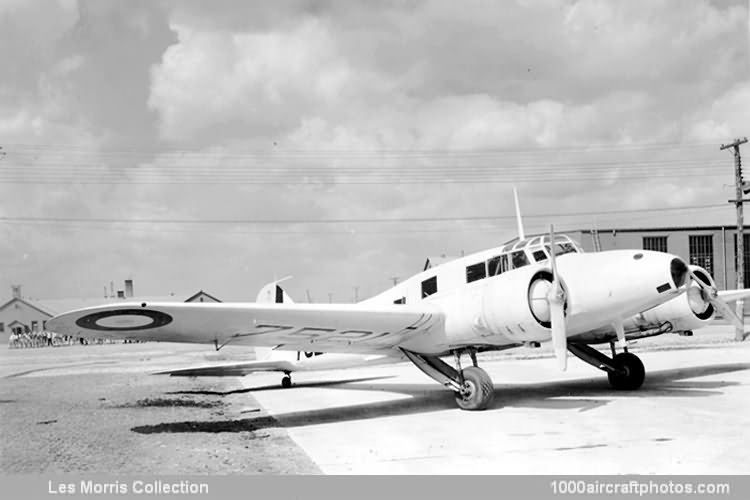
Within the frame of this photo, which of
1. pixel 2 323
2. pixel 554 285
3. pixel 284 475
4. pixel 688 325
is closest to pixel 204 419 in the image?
pixel 284 475

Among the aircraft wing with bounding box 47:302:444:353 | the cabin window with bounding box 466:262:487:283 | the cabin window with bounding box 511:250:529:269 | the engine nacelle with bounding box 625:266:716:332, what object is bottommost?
the engine nacelle with bounding box 625:266:716:332

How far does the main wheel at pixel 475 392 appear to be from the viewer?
11.4 m

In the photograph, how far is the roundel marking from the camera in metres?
8.70

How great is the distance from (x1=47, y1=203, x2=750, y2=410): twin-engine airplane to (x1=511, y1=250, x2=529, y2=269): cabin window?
19 millimetres

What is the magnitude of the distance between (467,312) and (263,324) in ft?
11.6

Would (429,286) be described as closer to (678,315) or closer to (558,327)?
(558,327)

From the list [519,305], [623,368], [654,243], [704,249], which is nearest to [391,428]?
[519,305]

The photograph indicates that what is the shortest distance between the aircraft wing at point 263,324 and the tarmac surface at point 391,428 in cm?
138

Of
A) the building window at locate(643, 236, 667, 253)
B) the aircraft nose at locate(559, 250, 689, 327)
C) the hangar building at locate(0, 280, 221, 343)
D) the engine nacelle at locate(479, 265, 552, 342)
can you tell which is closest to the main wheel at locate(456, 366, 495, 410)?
the engine nacelle at locate(479, 265, 552, 342)

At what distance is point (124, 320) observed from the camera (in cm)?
909

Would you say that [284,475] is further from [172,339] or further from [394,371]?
[394,371]

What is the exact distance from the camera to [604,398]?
41.1ft

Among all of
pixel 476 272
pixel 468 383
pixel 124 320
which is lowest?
pixel 468 383

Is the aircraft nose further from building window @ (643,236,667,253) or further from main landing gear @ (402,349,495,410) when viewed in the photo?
building window @ (643,236,667,253)
